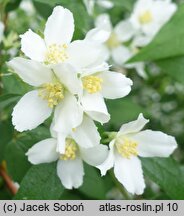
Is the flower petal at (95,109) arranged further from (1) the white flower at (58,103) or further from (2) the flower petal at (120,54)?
(2) the flower petal at (120,54)

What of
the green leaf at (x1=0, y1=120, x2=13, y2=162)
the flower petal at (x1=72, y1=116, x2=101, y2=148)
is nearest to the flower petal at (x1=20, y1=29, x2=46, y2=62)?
the flower petal at (x1=72, y1=116, x2=101, y2=148)

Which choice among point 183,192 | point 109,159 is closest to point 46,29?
point 109,159

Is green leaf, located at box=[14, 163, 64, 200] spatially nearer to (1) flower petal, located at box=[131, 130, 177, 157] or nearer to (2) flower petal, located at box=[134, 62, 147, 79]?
(1) flower petal, located at box=[131, 130, 177, 157]

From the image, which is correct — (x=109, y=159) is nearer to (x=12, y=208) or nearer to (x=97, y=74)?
(x=97, y=74)

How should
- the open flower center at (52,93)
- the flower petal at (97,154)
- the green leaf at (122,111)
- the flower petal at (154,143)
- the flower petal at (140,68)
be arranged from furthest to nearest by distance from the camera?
the flower petal at (140,68), the green leaf at (122,111), the flower petal at (154,143), the flower petal at (97,154), the open flower center at (52,93)

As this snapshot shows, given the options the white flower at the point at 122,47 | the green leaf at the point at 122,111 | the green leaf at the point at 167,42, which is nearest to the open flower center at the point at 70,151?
the green leaf at the point at 167,42

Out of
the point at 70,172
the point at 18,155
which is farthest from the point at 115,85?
the point at 18,155

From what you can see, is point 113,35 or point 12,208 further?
point 113,35
